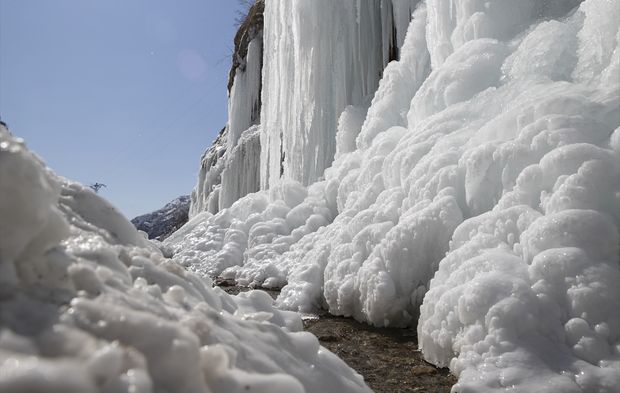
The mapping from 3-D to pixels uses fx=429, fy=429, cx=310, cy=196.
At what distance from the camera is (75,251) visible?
3.83ft

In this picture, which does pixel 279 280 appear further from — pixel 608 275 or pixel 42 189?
pixel 42 189

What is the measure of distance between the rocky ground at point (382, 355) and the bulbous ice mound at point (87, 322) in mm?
1141

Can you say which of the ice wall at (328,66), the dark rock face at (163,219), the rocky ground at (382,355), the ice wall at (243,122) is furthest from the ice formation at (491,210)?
the dark rock face at (163,219)

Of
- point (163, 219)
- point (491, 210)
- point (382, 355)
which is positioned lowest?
point (382, 355)

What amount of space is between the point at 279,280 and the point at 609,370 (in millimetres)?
4535

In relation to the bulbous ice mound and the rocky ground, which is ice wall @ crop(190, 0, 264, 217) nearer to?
the rocky ground

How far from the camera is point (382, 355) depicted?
9.13 ft

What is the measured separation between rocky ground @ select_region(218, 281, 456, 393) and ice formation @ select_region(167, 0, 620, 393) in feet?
0.38

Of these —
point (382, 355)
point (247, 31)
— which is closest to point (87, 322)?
A: point (382, 355)

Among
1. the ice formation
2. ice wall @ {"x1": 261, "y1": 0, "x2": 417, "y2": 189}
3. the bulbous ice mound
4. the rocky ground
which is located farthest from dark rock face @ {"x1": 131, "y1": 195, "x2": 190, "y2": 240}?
the bulbous ice mound

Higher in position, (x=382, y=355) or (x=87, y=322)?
(x=87, y=322)

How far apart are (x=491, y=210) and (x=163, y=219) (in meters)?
39.5

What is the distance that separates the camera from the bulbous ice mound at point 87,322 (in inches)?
30.5

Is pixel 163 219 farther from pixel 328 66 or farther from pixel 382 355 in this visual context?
pixel 382 355
